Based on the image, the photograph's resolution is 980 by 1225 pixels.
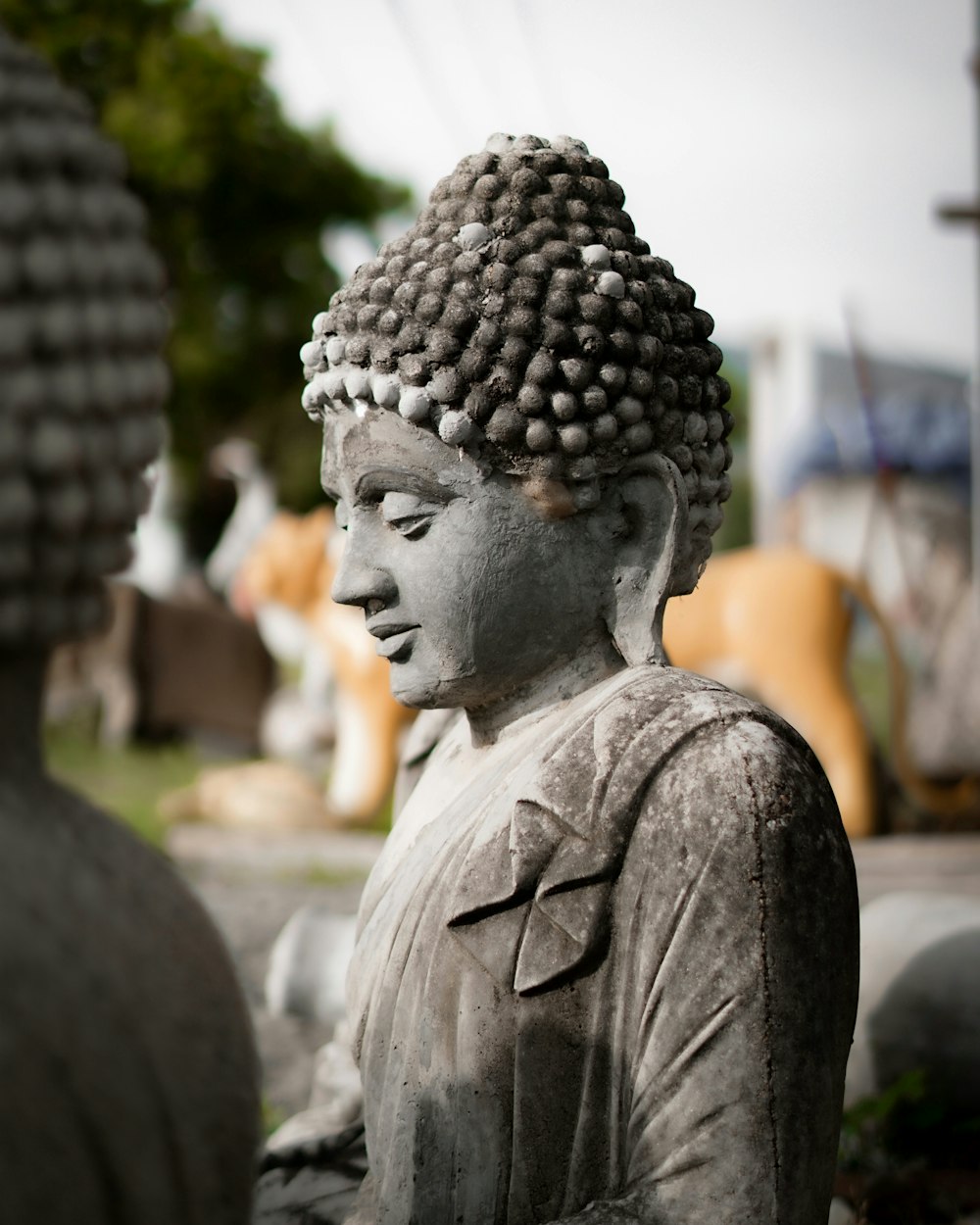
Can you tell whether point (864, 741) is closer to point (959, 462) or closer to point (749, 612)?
point (749, 612)

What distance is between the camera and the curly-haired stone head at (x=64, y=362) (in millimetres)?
1307

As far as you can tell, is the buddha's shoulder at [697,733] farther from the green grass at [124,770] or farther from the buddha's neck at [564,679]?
the green grass at [124,770]

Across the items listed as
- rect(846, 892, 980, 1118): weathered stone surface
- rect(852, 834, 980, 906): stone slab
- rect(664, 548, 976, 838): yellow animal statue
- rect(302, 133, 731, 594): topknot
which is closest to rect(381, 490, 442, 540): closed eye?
rect(302, 133, 731, 594): topknot

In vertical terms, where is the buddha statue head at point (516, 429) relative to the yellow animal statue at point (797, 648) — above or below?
above

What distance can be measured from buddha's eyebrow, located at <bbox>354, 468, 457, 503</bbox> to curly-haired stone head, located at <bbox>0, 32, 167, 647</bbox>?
851 mm

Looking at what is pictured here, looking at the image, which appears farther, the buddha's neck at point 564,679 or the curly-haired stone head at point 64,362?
the buddha's neck at point 564,679

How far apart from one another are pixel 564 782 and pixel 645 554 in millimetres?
441

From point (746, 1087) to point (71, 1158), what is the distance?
3.21 feet

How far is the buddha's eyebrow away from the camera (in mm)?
2260

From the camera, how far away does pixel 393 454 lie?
7.47ft

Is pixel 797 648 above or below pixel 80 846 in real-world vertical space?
below

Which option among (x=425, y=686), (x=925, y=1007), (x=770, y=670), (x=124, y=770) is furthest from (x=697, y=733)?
(x=124, y=770)

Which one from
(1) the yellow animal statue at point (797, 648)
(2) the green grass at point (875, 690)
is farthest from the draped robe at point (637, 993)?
(2) the green grass at point (875, 690)

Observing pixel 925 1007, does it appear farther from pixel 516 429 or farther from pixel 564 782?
pixel 516 429
